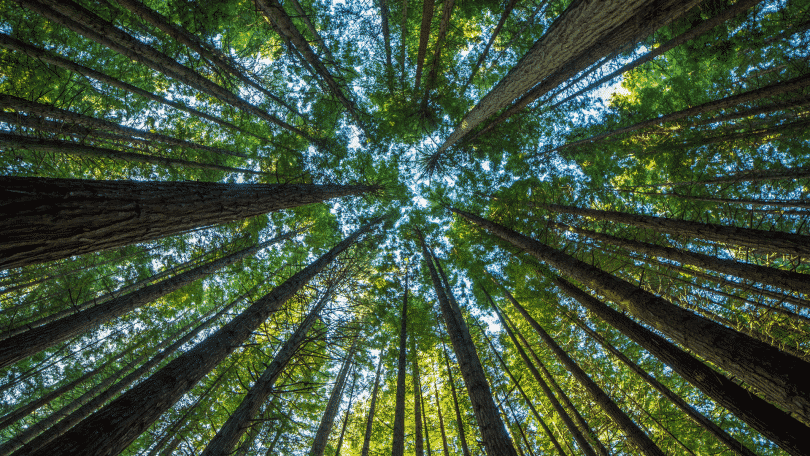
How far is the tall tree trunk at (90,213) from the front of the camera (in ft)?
5.99

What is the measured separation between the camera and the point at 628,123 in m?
9.42

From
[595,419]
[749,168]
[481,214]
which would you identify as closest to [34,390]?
[481,214]

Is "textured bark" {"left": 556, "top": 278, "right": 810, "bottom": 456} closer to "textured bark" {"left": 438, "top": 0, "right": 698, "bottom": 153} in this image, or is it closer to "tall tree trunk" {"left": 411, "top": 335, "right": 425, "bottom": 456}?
"textured bark" {"left": 438, "top": 0, "right": 698, "bottom": 153}

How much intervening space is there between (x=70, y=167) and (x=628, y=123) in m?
Answer: 18.1

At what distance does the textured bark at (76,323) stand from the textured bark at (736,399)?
10.6 metres

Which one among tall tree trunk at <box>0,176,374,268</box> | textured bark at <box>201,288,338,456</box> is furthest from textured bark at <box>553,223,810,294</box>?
tall tree trunk at <box>0,176,374,268</box>

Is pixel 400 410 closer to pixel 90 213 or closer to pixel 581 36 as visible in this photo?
pixel 90 213

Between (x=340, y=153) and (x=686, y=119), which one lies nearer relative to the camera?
(x=686, y=119)

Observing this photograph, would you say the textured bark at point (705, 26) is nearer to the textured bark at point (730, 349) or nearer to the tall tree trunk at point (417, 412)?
the textured bark at point (730, 349)

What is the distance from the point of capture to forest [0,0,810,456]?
145 inches

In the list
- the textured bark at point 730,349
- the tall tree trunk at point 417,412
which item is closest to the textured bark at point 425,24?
the textured bark at point 730,349

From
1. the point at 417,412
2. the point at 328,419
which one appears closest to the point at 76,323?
the point at 328,419

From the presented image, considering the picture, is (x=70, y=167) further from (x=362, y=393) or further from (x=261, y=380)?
(x=362, y=393)

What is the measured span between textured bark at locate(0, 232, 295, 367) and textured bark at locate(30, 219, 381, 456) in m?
3.88
